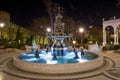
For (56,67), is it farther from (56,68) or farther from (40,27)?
(40,27)

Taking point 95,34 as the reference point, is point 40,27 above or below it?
above

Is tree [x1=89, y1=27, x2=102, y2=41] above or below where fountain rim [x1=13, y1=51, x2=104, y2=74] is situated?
above

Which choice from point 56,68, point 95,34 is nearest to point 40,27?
point 95,34

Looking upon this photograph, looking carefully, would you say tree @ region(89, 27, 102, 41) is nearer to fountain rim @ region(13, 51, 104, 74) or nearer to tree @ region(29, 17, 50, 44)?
tree @ region(29, 17, 50, 44)

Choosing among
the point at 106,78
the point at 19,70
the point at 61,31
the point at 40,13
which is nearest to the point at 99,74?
the point at 106,78

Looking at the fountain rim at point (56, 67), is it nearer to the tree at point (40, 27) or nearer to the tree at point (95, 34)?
the tree at point (40, 27)

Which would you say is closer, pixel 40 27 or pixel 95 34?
pixel 40 27

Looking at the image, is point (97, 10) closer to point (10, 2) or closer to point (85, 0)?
point (85, 0)

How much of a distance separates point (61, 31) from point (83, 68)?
6.82 metres

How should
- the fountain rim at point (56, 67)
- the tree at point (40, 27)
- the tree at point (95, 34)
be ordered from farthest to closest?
the tree at point (95, 34)
the tree at point (40, 27)
the fountain rim at point (56, 67)

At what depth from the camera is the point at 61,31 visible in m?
18.4

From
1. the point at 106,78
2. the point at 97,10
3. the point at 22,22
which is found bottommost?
the point at 106,78

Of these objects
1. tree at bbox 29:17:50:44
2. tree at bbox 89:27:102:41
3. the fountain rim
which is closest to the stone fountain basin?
the fountain rim

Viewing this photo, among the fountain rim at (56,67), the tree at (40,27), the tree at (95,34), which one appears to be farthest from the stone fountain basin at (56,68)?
the tree at (95,34)
